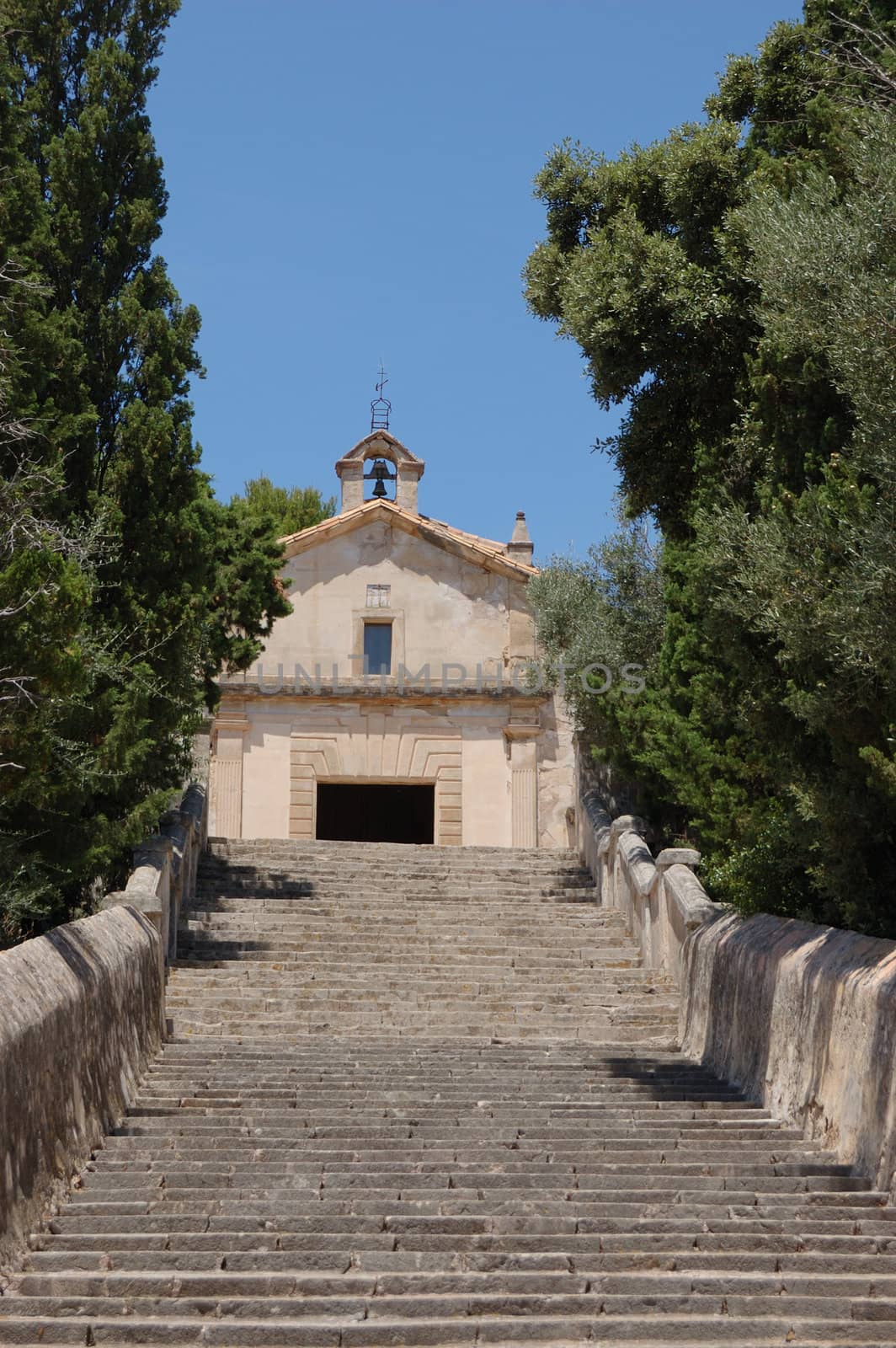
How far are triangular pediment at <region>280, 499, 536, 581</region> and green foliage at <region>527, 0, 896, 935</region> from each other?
386 inches

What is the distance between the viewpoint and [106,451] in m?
15.8

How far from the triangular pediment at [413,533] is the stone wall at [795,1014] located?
508 inches

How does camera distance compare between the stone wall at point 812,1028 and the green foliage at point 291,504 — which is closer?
the stone wall at point 812,1028

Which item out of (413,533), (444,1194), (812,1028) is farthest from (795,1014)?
(413,533)

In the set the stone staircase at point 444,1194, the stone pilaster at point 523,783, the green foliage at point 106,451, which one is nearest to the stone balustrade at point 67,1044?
the stone staircase at point 444,1194

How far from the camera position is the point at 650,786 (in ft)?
63.2

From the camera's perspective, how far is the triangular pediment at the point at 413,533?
27141 mm

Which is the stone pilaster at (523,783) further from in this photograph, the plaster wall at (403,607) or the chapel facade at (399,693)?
the plaster wall at (403,607)

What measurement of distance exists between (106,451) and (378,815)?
A: 14922 millimetres

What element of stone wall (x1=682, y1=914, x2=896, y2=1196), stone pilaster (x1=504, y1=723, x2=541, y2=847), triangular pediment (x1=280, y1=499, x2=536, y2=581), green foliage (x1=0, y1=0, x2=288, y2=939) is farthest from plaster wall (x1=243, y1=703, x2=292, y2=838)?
stone wall (x1=682, y1=914, x2=896, y2=1196)

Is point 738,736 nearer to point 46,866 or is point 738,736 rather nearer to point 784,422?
point 784,422

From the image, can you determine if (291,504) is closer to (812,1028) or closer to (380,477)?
(380,477)

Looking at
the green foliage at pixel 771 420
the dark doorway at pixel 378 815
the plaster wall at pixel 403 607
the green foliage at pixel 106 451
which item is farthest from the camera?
the dark doorway at pixel 378 815

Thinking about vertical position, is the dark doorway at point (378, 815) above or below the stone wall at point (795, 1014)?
above
